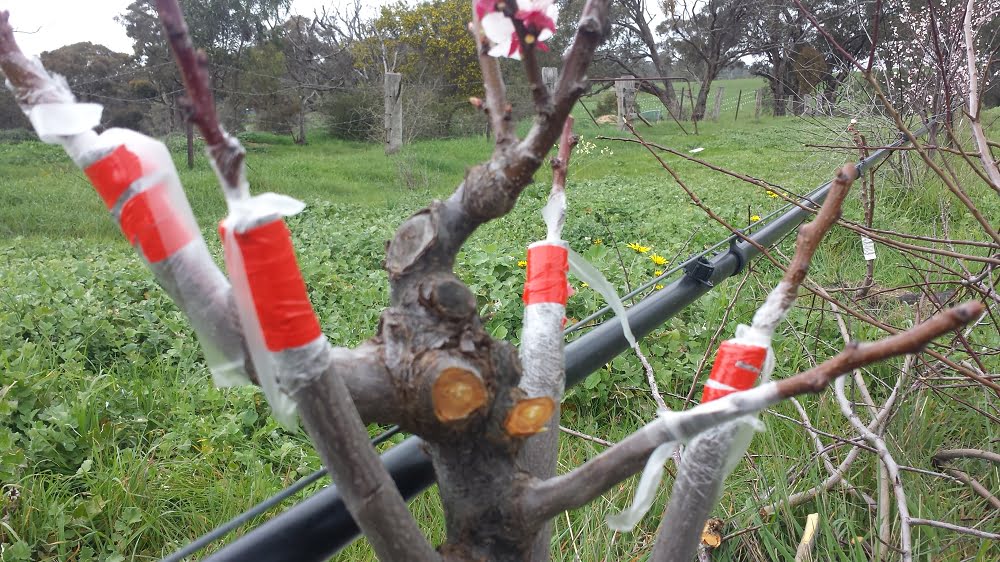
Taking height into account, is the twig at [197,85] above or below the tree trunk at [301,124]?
above

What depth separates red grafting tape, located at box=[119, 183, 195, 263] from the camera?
0.47 meters

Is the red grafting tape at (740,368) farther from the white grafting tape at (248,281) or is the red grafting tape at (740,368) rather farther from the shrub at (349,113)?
the shrub at (349,113)

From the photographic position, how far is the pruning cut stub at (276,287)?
45 centimetres

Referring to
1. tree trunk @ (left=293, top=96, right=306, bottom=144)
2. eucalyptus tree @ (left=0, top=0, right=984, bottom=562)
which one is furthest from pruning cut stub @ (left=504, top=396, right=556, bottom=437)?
tree trunk @ (left=293, top=96, right=306, bottom=144)

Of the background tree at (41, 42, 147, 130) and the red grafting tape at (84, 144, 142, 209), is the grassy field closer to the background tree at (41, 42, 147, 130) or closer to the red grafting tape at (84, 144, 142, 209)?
the red grafting tape at (84, 144, 142, 209)

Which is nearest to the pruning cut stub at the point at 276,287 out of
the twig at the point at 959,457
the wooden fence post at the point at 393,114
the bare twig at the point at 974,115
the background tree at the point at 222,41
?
the bare twig at the point at 974,115

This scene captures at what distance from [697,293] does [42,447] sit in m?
2.08

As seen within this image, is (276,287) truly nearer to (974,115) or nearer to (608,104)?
(974,115)

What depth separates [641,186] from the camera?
7691 mm

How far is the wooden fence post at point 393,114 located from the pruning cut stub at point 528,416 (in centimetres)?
1163

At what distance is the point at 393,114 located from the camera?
11820 millimetres

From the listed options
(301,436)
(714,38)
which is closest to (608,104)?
(714,38)

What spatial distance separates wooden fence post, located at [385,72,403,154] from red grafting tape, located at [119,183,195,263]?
11.7 m

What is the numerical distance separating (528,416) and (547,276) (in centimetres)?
25
